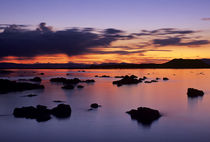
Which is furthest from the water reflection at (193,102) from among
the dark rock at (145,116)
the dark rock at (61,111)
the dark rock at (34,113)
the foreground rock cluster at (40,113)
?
the dark rock at (34,113)

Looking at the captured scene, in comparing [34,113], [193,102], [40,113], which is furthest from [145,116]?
[193,102]

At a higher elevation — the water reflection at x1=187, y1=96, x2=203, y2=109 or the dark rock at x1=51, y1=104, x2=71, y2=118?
the dark rock at x1=51, y1=104, x2=71, y2=118

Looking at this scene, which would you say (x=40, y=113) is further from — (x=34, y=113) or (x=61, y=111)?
(x=61, y=111)

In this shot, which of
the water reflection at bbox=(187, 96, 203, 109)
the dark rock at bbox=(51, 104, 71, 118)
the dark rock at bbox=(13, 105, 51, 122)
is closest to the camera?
the dark rock at bbox=(13, 105, 51, 122)

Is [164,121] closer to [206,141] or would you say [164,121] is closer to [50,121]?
[206,141]

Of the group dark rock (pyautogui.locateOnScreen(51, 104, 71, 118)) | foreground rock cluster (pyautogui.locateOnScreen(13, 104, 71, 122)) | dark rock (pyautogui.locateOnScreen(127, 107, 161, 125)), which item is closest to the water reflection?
dark rock (pyautogui.locateOnScreen(127, 107, 161, 125))

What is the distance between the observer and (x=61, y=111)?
19.8 metres

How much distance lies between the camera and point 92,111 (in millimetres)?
22844

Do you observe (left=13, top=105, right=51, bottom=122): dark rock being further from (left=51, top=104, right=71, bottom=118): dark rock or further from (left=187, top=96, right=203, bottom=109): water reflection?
(left=187, top=96, right=203, bottom=109): water reflection

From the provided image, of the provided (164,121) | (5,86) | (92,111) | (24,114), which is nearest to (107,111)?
(92,111)

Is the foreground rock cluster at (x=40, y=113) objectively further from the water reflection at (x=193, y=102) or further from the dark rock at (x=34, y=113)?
the water reflection at (x=193, y=102)

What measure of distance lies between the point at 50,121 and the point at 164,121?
31.3 ft

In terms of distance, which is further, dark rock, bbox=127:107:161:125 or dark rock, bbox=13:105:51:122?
dark rock, bbox=13:105:51:122

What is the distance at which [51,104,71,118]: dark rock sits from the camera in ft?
63.3
